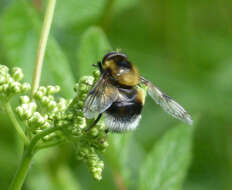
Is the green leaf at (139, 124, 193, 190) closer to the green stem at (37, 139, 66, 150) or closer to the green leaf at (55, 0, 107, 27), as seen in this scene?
the green stem at (37, 139, 66, 150)

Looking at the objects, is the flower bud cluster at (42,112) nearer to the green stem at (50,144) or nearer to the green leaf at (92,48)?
the green stem at (50,144)

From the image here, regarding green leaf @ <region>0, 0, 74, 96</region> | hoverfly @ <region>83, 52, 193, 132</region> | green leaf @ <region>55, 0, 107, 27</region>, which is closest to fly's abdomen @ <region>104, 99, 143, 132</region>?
hoverfly @ <region>83, 52, 193, 132</region>

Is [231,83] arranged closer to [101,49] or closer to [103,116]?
[101,49]

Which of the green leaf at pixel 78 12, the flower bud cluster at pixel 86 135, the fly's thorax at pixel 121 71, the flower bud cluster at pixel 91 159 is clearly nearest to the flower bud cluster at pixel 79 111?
the flower bud cluster at pixel 86 135

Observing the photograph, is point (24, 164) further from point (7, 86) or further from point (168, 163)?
point (168, 163)

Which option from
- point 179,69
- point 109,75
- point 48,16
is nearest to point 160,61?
point 179,69

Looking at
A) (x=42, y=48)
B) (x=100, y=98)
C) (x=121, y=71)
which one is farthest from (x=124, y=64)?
(x=42, y=48)

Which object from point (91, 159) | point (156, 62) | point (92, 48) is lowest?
point (156, 62)
